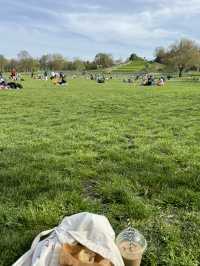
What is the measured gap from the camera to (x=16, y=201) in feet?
16.9

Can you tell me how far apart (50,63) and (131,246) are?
130 meters

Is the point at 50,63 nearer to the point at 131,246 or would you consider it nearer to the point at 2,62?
the point at 2,62

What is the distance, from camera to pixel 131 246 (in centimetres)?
366

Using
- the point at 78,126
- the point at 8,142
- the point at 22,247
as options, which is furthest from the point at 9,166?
the point at 78,126

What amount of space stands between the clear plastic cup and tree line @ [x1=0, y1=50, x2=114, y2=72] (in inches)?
4505

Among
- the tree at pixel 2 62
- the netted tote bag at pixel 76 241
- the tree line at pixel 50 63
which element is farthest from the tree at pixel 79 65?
the netted tote bag at pixel 76 241

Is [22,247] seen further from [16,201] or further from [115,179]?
[115,179]

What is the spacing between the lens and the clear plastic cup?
11.5ft

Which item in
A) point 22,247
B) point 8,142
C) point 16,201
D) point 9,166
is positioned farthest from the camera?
point 8,142

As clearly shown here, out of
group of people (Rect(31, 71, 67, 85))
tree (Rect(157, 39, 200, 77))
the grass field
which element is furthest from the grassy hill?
the grass field

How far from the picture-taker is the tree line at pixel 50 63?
121 meters

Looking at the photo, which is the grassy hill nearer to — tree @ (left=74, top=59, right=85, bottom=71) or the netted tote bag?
tree @ (left=74, top=59, right=85, bottom=71)

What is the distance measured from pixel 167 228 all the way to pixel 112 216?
705 millimetres

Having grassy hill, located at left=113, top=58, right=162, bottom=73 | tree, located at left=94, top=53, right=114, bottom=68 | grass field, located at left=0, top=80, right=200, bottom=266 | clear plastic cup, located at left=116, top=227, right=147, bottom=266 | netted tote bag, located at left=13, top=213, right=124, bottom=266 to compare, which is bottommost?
grass field, located at left=0, top=80, right=200, bottom=266
